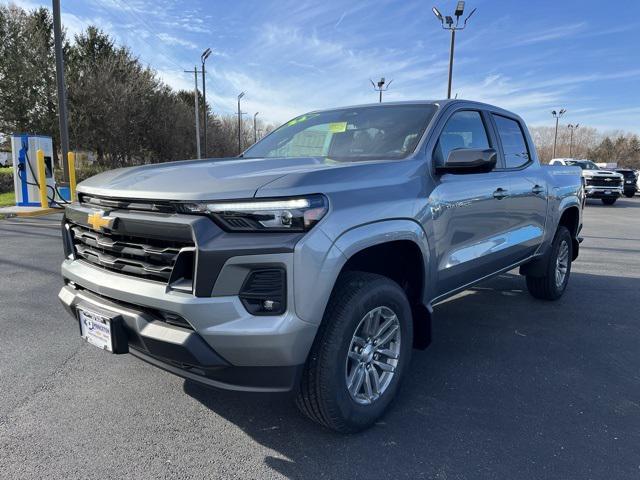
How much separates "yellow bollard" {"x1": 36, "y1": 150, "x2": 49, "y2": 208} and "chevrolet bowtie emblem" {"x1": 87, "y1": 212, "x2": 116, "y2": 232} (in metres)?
10.9

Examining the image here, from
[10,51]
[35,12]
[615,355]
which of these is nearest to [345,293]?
[615,355]

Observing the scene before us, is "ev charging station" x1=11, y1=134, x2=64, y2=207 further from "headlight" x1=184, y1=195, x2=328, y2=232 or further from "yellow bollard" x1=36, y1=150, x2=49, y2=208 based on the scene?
"headlight" x1=184, y1=195, x2=328, y2=232

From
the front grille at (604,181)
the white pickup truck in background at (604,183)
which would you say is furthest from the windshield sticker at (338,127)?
the front grille at (604,181)

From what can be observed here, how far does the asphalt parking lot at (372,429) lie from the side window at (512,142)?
151 centimetres

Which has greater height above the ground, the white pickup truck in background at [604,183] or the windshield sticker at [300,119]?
the windshield sticker at [300,119]

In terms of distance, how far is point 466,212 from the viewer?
326 cm

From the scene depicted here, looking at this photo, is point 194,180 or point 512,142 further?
point 512,142

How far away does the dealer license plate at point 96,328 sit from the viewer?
236 centimetres

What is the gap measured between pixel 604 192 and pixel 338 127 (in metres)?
20.0

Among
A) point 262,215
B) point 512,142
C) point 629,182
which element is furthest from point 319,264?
point 629,182

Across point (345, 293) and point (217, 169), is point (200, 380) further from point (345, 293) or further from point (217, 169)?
point (217, 169)

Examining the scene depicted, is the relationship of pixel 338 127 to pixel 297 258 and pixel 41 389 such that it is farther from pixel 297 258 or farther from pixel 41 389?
pixel 41 389

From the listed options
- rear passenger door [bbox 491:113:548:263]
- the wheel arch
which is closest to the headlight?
the wheel arch

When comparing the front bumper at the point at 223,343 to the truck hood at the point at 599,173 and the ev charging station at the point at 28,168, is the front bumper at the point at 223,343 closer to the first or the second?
the ev charging station at the point at 28,168
